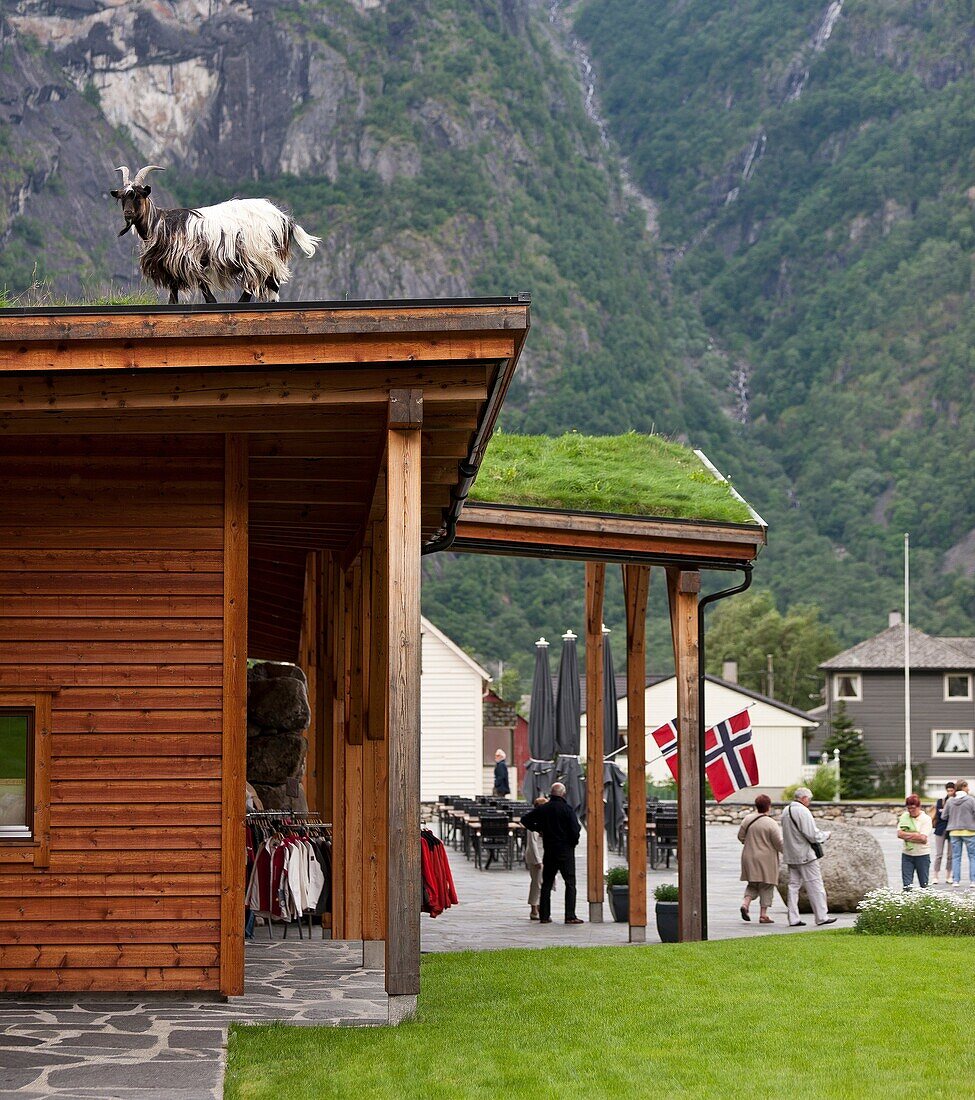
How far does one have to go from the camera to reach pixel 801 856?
16828 mm

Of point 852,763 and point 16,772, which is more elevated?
point 852,763

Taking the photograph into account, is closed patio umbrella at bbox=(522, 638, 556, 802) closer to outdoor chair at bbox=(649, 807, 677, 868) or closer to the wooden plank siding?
outdoor chair at bbox=(649, 807, 677, 868)

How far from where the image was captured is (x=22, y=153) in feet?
384

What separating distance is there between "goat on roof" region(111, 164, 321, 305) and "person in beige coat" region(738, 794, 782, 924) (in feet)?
31.2

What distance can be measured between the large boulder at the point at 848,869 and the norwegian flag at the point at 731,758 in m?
1.23

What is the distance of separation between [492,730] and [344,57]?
98.0m

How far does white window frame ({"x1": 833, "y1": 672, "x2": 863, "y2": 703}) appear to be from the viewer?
61.7 meters

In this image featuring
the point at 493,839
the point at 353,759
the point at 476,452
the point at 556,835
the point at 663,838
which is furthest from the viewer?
the point at 493,839

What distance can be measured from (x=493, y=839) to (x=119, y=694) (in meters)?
14.4

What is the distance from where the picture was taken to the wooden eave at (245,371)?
8.66 metres

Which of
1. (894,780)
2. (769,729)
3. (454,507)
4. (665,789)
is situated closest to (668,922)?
(454,507)

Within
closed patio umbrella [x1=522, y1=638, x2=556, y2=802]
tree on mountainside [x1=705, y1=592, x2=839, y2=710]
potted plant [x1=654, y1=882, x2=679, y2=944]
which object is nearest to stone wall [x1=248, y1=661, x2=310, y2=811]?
potted plant [x1=654, y1=882, x2=679, y2=944]

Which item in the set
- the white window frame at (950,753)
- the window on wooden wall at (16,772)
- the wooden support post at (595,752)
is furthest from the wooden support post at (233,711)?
the white window frame at (950,753)

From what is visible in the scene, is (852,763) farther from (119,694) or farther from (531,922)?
(119,694)
